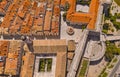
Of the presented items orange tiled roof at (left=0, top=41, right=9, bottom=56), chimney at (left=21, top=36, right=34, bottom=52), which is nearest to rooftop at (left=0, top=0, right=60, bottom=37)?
chimney at (left=21, top=36, right=34, bottom=52)

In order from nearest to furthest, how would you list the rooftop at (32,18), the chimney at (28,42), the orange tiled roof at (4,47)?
the chimney at (28,42), the orange tiled roof at (4,47), the rooftop at (32,18)

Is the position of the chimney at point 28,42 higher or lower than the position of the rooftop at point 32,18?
lower

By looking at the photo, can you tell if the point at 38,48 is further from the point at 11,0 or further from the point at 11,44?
the point at 11,0

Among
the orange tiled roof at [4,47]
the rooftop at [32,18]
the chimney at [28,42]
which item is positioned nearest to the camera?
the chimney at [28,42]

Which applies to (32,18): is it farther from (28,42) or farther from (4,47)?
(4,47)

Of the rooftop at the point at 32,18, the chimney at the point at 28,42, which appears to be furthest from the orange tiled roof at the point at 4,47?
the chimney at the point at 28,42

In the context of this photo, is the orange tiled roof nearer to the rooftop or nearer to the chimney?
the rooftop

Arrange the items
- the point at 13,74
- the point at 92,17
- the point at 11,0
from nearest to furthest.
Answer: the point at 13,74, the point at 92,17, the point at 11,0

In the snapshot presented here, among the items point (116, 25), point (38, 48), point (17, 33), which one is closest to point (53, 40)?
point (38, 48)

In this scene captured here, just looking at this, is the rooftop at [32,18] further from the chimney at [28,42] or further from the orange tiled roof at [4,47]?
the orange tiled roof at [4,47]

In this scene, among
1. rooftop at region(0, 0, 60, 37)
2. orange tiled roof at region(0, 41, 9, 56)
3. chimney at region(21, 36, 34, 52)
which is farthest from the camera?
rooftop at region(0, 0, 60, 37)

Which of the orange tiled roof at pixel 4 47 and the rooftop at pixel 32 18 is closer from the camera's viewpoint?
the orange tiled roof at pixel 4 47
